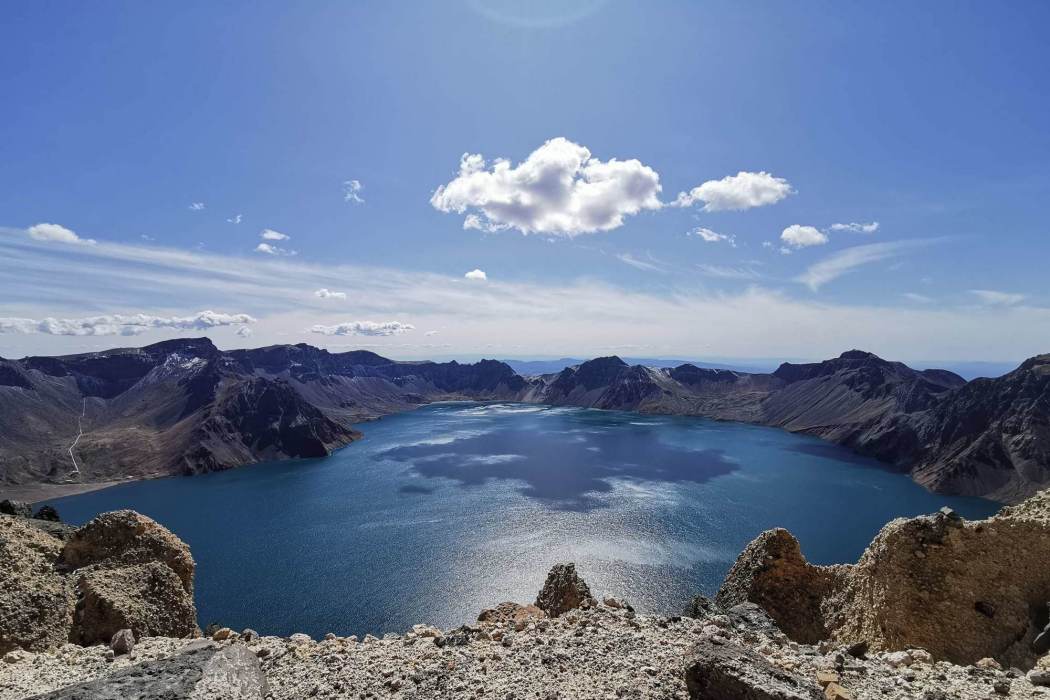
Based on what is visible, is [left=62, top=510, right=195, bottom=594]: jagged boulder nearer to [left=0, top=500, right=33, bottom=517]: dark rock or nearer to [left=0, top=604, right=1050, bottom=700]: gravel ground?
[left=0, top=604, right=1050, bottom=700]: gravel ground

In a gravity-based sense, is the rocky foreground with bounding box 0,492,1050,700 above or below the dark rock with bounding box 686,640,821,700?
below

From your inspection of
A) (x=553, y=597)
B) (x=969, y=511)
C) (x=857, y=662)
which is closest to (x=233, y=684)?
(x=857, y=662)

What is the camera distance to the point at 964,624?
16.3 metres

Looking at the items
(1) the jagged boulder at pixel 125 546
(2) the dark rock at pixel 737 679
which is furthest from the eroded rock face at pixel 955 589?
(1) the jagged boulder at pixel 125 546

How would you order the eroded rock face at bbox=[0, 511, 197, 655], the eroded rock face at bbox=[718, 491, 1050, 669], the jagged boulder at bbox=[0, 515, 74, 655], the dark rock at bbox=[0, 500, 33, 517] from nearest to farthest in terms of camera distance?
the jagged boulder at bbox=[0, 515, 74, 655]
the eroded rock face at bbox=[0, 511, 197, 655]
the eroded rock face at bbox=[718, 491, 1050, 669]
the dark rock at bbox=[0, 500, 33, 517]

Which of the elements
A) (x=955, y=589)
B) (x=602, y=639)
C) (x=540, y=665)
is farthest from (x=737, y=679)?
(x=955, y=589)

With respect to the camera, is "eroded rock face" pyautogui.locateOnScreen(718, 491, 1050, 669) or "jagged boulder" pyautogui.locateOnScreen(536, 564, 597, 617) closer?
"eroded rock face" pyautogui.locateOnScreen(718, 491, 1050, 669)

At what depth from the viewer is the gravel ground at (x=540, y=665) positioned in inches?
416

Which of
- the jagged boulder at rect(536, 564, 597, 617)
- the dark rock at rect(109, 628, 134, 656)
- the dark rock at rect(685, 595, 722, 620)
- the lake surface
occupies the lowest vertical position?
the lake surface

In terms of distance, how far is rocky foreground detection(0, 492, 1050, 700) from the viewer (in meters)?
10.6

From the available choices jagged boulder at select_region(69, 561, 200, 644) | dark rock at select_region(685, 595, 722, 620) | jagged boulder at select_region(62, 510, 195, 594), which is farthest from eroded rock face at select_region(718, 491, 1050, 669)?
jagged boulder at select_region(62, 510, 195, 594)

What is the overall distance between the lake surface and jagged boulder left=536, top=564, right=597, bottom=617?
112 feet

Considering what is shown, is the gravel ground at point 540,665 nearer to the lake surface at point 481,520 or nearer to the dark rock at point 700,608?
the dark rock at point 700,608

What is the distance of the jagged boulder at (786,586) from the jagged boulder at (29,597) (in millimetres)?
25242
